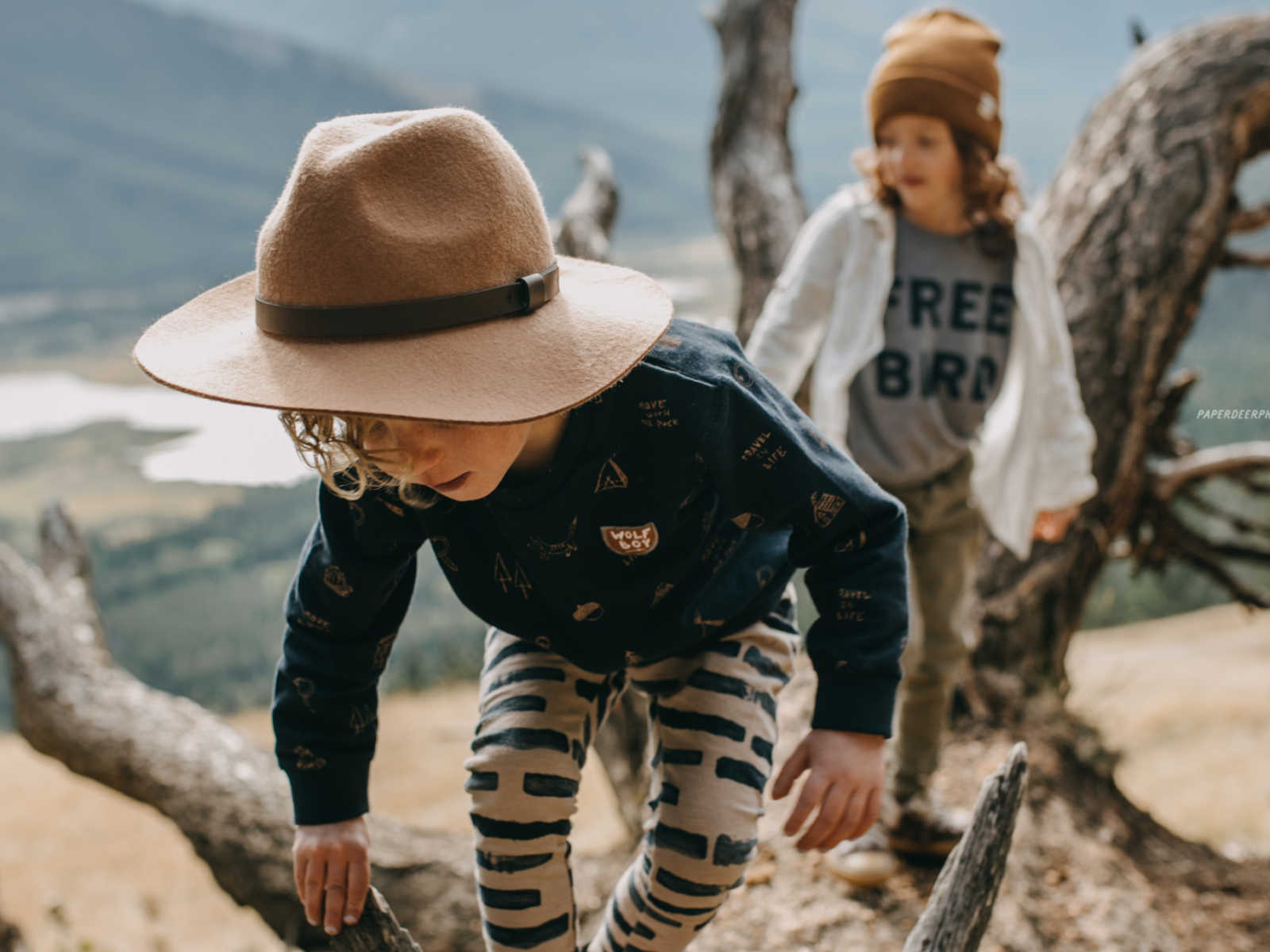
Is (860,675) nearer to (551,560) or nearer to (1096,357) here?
(551,560)

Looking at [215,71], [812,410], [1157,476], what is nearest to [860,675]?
[812,410]

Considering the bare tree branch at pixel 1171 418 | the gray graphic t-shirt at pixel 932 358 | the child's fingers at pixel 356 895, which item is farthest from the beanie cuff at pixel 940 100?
the bare tree branch at pixel 1171 418

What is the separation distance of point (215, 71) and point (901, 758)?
15779cm

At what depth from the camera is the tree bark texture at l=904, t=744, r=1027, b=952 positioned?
150 cm

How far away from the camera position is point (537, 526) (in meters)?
1.45

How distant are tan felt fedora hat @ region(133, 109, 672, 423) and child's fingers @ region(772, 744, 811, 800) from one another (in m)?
0.64

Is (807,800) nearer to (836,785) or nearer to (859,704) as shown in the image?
(836,785)

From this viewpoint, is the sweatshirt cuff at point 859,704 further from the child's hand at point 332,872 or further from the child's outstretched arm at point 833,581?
the child's hand at point 332,872

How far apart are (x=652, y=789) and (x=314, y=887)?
1.71ft

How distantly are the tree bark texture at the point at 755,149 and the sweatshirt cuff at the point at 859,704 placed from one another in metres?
2.88

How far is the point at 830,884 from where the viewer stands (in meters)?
2.51

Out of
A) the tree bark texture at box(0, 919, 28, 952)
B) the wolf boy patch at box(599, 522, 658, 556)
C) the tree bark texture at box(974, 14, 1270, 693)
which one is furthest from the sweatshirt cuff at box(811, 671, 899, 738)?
the tree bark texture at box(0, 919, 28, 952)

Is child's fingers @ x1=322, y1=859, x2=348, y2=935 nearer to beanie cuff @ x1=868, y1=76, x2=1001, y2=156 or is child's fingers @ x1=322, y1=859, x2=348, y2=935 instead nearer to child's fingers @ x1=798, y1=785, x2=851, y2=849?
child's fingers @ x1=798, y1=785, x2=851, y2=849

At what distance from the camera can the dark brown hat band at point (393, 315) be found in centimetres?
111
